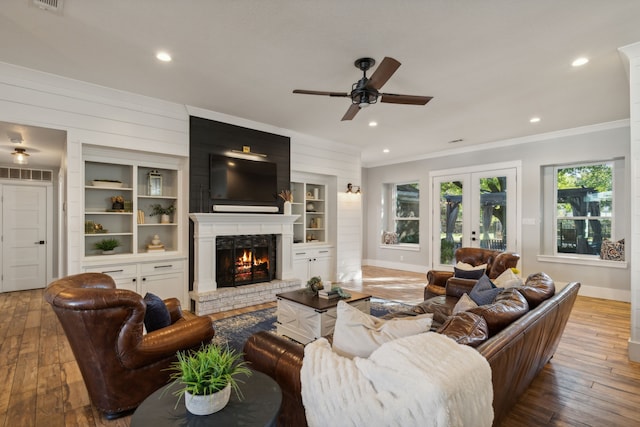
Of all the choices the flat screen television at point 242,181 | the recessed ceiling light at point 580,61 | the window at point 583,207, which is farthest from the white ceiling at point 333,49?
the window at point 583,207

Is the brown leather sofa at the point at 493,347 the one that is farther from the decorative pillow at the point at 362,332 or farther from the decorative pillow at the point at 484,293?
the decorative pillow at the point at 484,293

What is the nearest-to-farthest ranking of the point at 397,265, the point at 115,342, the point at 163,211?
the point at 115,342 < the point at 163,211 < the point at 397,265

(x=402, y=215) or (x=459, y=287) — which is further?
(x=402, y=215)

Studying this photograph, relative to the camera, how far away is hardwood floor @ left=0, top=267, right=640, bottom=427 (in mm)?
2139

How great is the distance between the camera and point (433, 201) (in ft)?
24.6

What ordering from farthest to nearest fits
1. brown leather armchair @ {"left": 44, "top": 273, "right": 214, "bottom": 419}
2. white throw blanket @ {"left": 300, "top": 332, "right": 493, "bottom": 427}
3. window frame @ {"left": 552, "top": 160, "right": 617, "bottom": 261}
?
window frame @ {"left": 552, "top": 160, "right": 617, "bottom": 261}
brown leather armchair @ {"left": 44, "top": 273, "right": 214, "bottom": 419}
white throw blanket @ {"left": 300, "top": 332, "right": 493, "bottom": 427}

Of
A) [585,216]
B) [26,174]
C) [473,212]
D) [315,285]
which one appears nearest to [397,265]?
[473,212]

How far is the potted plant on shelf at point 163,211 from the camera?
15.6 ft

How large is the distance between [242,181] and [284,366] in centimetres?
383

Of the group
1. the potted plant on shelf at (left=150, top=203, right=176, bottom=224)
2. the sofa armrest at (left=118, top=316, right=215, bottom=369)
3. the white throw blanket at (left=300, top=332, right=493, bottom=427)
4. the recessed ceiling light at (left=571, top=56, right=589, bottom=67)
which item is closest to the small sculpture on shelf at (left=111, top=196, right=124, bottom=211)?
the potted plant on shelf at (left=150, top=203, right=176, bottom=224)

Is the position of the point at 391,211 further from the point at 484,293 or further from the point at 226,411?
the point at 226,411

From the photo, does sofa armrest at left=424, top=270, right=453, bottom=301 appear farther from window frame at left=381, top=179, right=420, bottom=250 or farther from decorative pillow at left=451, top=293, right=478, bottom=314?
window frame at left=381, top=179, right=420, bottom=250

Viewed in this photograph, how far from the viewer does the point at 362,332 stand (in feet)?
5.04

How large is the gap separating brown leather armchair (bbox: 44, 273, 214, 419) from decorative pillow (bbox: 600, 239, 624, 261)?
20.7 ft
